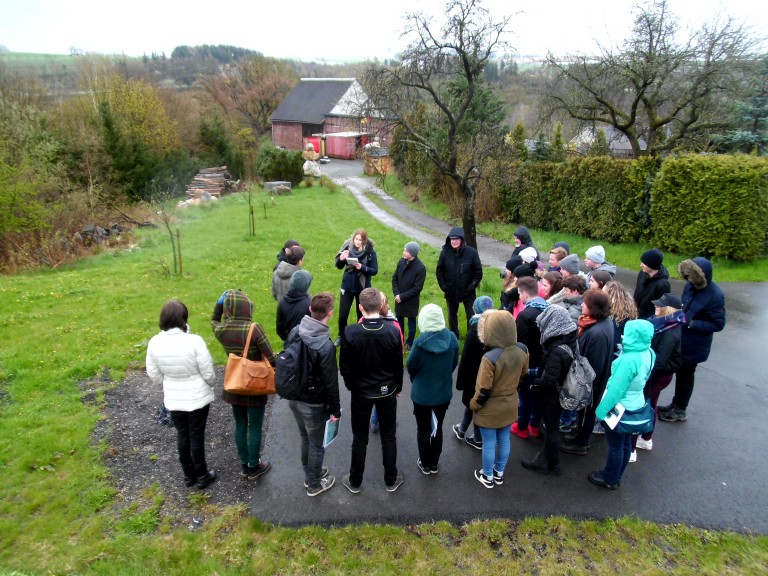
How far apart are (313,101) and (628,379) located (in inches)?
2022

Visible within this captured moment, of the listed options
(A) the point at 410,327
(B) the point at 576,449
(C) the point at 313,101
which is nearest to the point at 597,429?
(B) the point at 576,449

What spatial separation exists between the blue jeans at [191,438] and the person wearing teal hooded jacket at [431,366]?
1860 mm

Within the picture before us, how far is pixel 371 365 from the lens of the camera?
151 inches

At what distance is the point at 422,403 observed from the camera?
412 cm

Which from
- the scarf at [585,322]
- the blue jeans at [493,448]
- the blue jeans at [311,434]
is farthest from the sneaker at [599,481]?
the blue jeans at [311,434]

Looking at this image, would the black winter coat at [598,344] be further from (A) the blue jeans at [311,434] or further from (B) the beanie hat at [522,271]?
(A) the blue jeans at [311,434]

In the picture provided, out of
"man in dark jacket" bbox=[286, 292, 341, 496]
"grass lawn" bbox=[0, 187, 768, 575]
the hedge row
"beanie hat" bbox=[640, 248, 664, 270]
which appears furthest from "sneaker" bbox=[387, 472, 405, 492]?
the hedge row

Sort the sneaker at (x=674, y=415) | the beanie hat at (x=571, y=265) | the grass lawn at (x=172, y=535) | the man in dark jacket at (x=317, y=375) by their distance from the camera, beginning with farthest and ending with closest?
the beanie hat at (x=571, y=265) → the sneaker at (x=674, y=415) → the man in dark jacket at (x=317, y=375) → the grass lawn at (x=172, y=535)

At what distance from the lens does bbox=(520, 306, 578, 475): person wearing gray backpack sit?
411 centimetres

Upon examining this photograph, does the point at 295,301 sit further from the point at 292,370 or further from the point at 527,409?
the point at 527,409

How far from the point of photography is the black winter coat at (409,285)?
6.54 meters

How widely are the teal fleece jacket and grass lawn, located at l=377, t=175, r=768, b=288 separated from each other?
327 inches

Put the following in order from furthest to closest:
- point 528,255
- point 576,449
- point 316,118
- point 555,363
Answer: point 316,118 → point 528,255 → point 576,449 → point 555,363

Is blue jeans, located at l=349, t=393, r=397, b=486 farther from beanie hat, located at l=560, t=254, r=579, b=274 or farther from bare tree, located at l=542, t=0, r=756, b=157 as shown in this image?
bare tree, located at l=542, t=0, r=756, b=157
